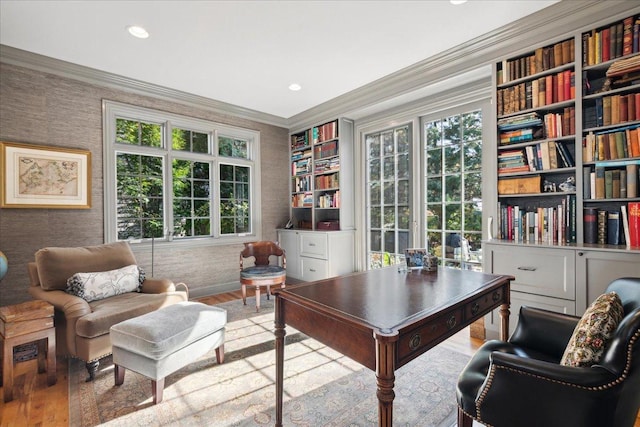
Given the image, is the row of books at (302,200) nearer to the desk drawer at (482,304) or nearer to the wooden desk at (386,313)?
the wooden desk at (386,313)

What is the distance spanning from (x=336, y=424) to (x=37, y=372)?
2.26 metres

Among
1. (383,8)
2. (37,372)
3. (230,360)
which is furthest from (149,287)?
(383,8)

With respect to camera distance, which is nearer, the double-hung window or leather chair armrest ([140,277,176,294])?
Answer: leather chair armrest ([140,277,176,294])

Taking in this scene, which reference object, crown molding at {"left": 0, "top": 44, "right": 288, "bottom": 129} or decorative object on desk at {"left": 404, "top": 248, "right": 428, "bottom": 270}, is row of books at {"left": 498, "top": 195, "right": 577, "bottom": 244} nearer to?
decorative object on desk at {"left": 404, "top": 248, "right": 428, "bottom": 270}

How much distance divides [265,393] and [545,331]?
5.45ft

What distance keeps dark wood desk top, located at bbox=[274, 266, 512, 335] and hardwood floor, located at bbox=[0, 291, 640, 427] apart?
1.18 m

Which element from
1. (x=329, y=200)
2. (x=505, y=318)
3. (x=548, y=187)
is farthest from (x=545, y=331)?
(x=329, y=200)

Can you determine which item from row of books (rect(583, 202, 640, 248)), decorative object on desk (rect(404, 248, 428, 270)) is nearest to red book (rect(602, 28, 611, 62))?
row of books (rect(583, 202, 640, 248))

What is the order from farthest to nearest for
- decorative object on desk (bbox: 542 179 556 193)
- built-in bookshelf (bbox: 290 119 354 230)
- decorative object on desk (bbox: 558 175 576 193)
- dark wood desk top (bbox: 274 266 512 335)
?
built-in bookshelf (bbox: 290 119 354 230)
decorative object on desk (bbox: 542 179 556 193)
decorative object on desk (bbox: 558 175 576 193)
dark wood desk top (bbox: 274 266 512 335)

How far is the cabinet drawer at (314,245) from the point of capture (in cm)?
435

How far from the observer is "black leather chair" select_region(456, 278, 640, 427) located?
3.03ft

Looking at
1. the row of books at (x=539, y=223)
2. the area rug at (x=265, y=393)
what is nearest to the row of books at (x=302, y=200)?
the area rug at (x=265, y=393)

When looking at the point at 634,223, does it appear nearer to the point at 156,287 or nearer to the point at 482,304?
the point at 482,304

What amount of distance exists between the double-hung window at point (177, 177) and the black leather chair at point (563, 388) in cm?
385
